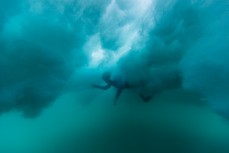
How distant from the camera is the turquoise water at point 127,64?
12.5 metres

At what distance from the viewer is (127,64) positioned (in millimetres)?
15391

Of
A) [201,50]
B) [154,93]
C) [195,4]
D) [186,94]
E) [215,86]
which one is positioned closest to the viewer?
[195,4]

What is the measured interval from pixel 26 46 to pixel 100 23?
4056 millimetres

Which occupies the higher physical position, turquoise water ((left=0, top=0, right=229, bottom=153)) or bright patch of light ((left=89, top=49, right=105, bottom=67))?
bright patch of light ((left=89, top=49, right=105, bottom=67))

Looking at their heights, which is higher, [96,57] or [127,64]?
[96,57]

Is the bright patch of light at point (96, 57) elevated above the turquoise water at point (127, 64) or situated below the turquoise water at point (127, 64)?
above

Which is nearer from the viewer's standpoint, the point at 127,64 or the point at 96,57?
the point at 127,64

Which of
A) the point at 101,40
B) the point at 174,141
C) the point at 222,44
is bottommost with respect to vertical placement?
the point at 174,141

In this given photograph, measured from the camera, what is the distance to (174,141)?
19.2 metres

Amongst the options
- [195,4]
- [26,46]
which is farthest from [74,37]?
[195,4]

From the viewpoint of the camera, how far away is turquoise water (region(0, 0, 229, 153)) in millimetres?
12547

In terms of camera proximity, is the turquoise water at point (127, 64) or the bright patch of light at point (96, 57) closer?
the turquoise water at point (127, 64)

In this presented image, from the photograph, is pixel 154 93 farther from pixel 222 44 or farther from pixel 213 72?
pixel 222 44

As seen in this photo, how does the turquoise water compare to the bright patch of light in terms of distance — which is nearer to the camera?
the turquoise water
